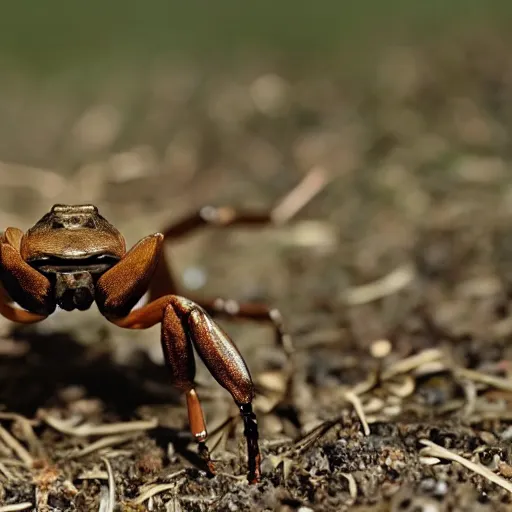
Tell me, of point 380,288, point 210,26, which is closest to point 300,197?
point 380,288

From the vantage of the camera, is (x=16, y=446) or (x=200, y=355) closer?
(x=200, y=355)

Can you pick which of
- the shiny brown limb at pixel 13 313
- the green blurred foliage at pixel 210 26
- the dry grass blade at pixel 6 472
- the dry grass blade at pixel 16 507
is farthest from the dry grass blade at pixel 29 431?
the green blurred foliage at pixel 210 26

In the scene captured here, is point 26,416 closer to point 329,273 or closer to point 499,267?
point 329,273

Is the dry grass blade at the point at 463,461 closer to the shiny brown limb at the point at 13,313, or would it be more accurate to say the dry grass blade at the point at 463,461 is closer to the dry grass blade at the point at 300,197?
the shiny brown limb at the point at 13,313

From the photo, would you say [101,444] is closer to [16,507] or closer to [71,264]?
[16,507]

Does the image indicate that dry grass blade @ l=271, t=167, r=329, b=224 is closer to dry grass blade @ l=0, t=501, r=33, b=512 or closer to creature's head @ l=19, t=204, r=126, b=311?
creature's head @ l=19, t=204, r=126, b=311

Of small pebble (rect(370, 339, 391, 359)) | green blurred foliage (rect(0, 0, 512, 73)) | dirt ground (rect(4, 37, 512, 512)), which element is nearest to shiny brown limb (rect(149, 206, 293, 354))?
dirt ground (rect(4, 37, 512, 512))
